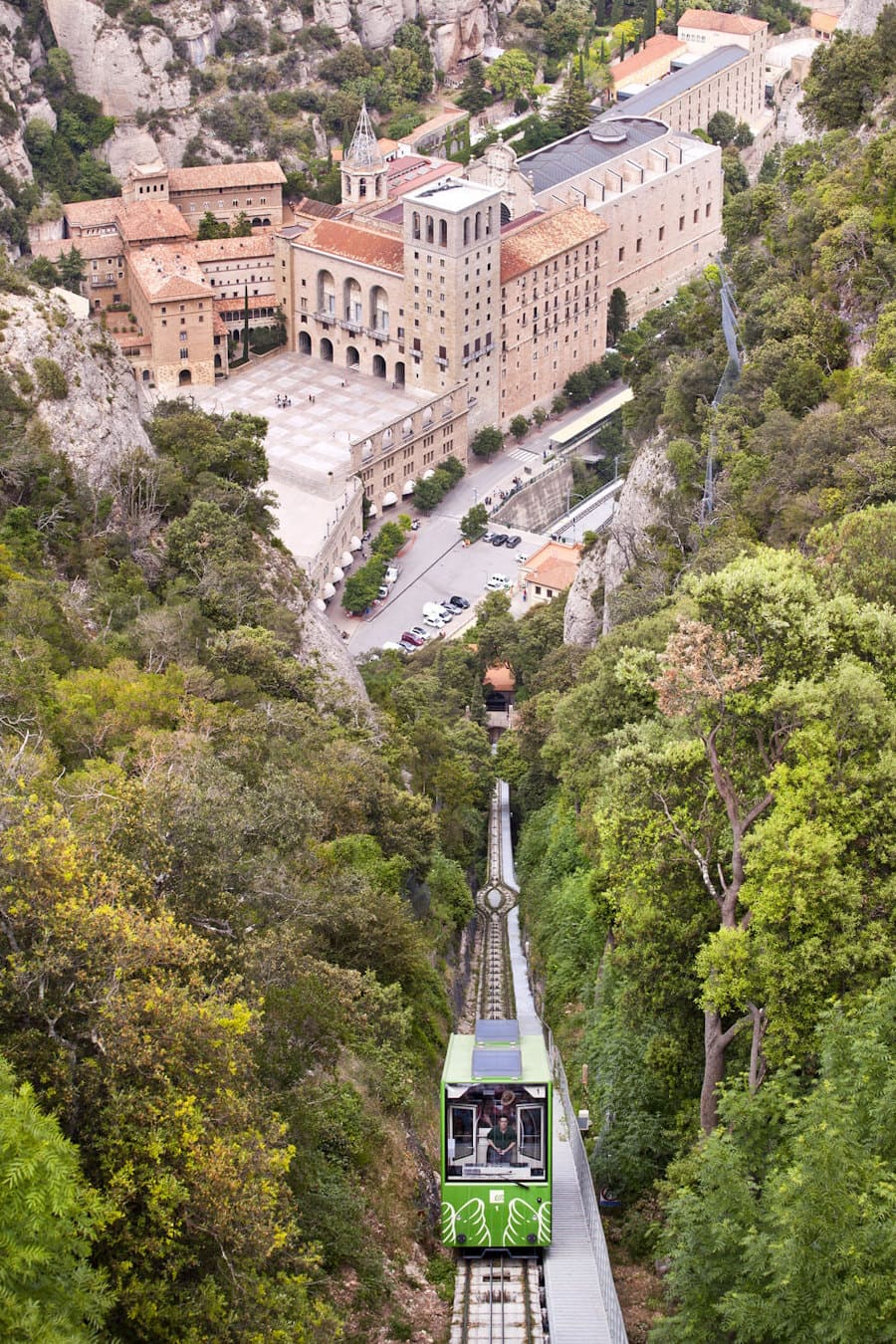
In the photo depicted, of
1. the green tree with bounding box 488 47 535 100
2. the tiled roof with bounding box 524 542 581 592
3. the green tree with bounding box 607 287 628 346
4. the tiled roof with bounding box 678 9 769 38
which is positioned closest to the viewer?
the tiled roof with bounding box 524 542 581 592

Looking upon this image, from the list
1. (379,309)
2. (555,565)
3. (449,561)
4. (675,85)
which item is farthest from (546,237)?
(675,85)

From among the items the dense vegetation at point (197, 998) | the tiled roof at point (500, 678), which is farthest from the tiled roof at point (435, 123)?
the dense vegetation at point (197, 998)

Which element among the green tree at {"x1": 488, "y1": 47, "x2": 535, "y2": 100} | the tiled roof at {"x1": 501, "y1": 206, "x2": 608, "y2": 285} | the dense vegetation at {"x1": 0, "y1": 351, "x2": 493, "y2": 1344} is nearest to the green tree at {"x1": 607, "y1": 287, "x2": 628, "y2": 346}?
the tiled roof at {"x1": 501, "y1": 206, "x2": 608, "y2": 285}

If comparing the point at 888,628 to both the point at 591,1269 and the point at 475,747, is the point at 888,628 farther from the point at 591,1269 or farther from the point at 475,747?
the point at 475,747

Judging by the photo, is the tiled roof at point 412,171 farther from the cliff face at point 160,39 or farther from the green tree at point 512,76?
the green tree at point 512,76

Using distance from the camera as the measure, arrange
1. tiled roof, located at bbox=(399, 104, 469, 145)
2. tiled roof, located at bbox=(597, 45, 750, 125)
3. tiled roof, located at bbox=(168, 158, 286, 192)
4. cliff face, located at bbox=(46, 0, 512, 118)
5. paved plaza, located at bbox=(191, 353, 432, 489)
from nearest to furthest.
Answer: paved plaza, located at bbox=(191, 353, 432, 489), tiled roof, located at bbox=(168, 158, 286, 192), cliff face, located at bbox=(46, 0, 512, 118), tiled roof, located at bbox=(399, 104, 469, 145), tiled roof, located at bbox=(597, 45, 750, 125)

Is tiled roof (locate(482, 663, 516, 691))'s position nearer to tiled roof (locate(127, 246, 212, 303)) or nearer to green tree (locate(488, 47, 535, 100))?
tiled roof (locate(127, 246, 212, 303))
